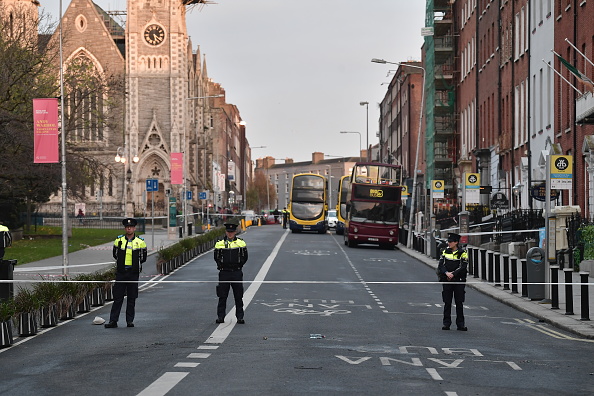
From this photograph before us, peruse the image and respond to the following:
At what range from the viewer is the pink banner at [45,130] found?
30547 mm

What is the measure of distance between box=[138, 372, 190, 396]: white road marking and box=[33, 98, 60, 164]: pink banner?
19.7 m

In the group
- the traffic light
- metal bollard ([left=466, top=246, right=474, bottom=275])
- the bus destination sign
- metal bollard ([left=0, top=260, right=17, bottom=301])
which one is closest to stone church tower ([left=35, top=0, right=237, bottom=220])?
the bus destination sign

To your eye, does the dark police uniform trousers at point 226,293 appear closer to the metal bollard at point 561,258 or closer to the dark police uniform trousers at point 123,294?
the dark police uniform trousers at point 123,294

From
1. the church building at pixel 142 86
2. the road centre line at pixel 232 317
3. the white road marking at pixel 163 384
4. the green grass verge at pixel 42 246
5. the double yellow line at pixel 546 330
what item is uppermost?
the church building at pixel 142 86

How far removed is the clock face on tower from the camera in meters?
104

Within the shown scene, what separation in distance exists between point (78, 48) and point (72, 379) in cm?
9472

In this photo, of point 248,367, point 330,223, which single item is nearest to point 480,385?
point 248,367

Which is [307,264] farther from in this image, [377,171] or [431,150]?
[431,150]

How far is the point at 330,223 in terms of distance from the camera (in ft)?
299

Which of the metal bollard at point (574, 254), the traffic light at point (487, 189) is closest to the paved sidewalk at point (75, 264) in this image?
the metal bollard at point (574, 254)

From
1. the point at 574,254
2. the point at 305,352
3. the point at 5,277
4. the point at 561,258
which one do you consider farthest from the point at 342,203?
the point at 305,352

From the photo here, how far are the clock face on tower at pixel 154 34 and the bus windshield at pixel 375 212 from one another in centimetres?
5290

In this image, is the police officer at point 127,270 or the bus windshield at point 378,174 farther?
the bus windshield at point 378,174

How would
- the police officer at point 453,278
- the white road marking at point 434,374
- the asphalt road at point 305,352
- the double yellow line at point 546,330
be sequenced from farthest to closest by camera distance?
the police officer at point 453,278 → the double yellow line at point 546,330 → the white road marking at point 434,374 → the asphalt road at point 305,352
